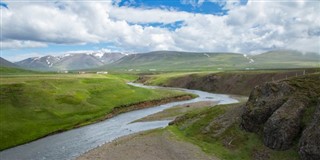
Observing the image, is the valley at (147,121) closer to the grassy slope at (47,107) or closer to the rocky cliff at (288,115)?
the grassy slope at (47,107)

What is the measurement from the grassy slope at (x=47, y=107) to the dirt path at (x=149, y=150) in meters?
26.6

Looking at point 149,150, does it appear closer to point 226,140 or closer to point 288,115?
point 226,140

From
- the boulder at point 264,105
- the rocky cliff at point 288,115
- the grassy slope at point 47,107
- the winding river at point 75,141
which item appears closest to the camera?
the rocky cliff at point 288,115

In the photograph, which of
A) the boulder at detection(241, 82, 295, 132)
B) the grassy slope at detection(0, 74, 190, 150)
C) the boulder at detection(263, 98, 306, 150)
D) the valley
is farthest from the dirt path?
the grassy slope at detection(0, 74, 190, 150)

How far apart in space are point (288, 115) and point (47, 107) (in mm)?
76101

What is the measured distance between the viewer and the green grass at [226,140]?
178ft

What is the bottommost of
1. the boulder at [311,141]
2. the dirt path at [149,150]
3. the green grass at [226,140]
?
the dirt path at [149,150]

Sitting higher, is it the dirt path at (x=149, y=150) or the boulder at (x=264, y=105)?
the boulder at (x=264, y=105)

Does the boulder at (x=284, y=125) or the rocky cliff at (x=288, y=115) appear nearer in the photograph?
the rocky cliff at (x=288, y=115)

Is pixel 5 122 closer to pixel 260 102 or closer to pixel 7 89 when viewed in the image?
pixel 7 89

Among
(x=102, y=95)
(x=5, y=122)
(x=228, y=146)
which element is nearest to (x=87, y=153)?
(x=228, y=146)

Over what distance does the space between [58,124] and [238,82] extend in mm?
117105

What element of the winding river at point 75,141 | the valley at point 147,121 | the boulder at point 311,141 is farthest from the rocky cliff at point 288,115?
the winding river at point 75,141

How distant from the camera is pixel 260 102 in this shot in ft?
214
